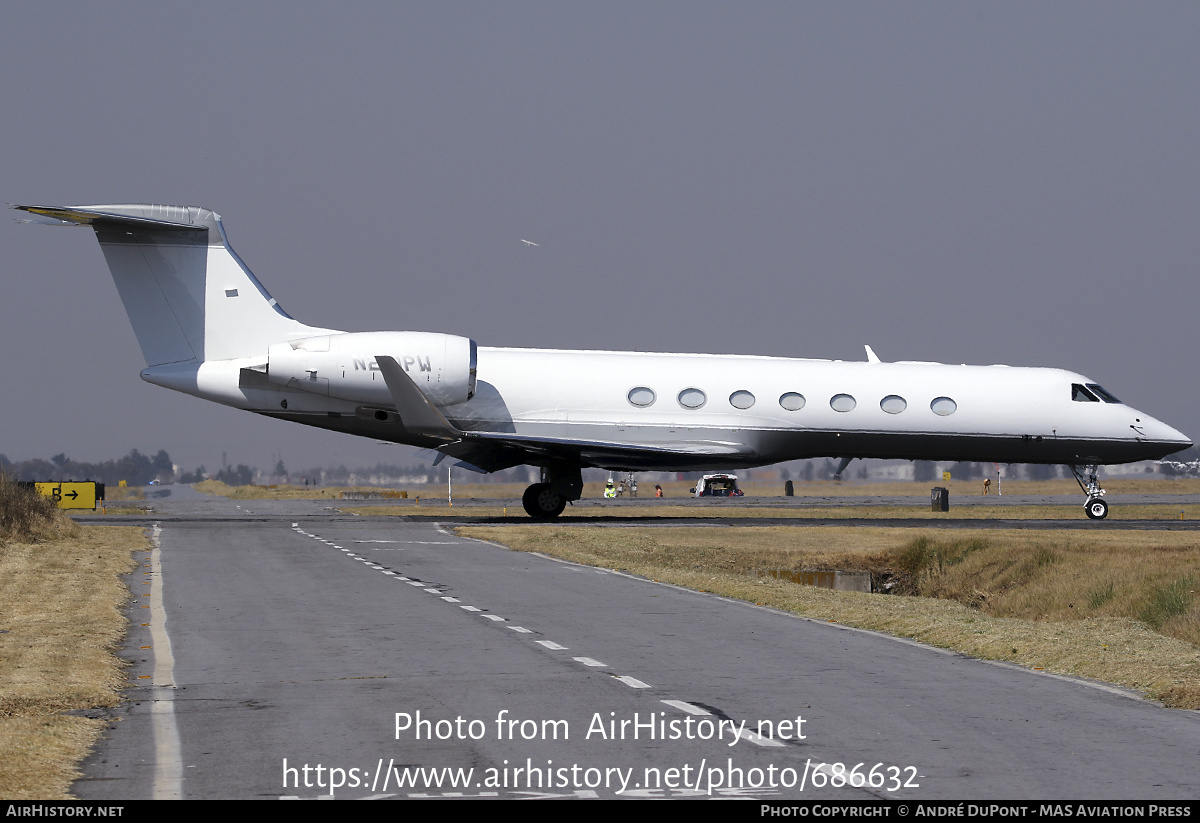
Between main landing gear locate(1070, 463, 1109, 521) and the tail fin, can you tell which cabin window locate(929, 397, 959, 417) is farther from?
the tail fin

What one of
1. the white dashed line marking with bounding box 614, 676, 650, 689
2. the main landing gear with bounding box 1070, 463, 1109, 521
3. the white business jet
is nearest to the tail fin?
the white business jet

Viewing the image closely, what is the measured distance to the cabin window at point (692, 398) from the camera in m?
36.8

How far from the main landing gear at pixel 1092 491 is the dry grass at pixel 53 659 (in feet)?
90.0

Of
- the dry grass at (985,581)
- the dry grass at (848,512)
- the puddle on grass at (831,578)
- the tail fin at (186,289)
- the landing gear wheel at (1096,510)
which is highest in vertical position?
the tail fin at (186,289)

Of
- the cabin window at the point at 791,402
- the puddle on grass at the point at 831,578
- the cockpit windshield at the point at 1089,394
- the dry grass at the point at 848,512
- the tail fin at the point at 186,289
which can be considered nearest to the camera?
the puddle on grass at the point at 831,578

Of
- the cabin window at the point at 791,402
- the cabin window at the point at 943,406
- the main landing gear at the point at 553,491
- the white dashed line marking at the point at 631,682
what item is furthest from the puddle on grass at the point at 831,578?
the white dashed line marking at the point at 631,682

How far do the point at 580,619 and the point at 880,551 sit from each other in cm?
1512

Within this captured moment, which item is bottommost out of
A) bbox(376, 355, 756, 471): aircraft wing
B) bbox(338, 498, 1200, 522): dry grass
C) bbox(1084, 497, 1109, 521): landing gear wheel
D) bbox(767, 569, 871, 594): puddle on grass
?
bbox(767, 569, 871, 594): puddle on grass

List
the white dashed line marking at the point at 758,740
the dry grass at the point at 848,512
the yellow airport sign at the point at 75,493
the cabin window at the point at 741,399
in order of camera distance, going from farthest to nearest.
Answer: the yellow airport sign at the point at 75,493
the dry grass at the point at 848,512
the cabin window at the point at 741,399
the white dashed line marking at the point at 758,740

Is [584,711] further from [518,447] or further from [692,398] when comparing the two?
[692,398]

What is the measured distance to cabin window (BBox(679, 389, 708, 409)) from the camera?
3678cm

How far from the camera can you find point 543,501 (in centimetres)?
3772

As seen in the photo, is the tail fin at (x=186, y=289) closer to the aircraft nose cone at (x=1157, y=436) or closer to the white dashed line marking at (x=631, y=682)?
the aircraft nose cone at (x=1157, y=436)

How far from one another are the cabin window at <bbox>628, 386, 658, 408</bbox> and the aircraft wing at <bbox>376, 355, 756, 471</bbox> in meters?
1.13
